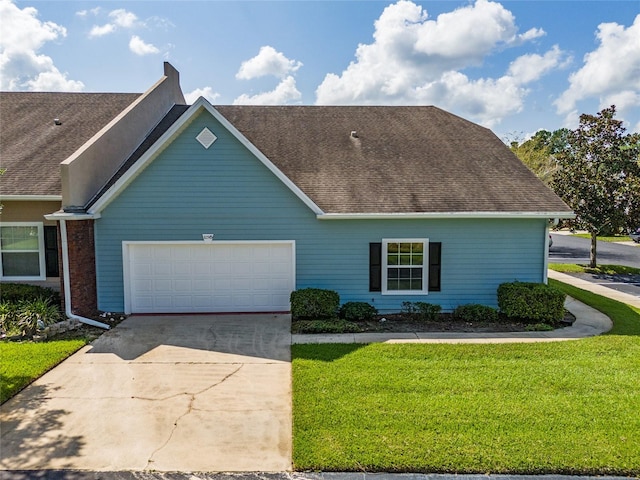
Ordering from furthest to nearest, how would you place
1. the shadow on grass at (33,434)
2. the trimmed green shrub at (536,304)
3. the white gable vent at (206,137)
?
the white gable vent at (206,137) < the trimmed green shrub at (536,304) < the shadow on grass at (33,434)

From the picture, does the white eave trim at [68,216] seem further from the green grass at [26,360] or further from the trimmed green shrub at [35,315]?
the green grass at [26,360]

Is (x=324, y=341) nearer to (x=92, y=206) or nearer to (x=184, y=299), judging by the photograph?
(x=184, y=299)

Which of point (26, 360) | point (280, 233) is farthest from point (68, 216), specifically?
point (280, 233)

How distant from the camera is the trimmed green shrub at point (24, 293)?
460 inches

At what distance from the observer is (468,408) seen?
254 inches

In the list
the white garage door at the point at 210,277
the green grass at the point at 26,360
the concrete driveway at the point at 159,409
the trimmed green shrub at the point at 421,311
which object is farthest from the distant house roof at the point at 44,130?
the trimmed green shrub at the point at 421,311

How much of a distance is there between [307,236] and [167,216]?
3902 mm

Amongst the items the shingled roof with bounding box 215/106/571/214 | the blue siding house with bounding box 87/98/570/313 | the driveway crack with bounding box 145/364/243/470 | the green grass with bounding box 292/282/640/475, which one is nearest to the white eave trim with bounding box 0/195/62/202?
the blue siding house with bounding box 87/98/570/313

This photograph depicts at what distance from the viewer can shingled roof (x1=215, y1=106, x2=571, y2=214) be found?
12391mm

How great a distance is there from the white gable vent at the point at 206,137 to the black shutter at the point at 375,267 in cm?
521

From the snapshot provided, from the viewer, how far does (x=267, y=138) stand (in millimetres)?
15148

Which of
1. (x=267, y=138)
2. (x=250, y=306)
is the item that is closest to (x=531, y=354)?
(x=250, y=306)

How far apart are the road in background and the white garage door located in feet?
43.9

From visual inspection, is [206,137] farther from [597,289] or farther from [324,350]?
[597,289]
